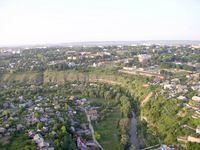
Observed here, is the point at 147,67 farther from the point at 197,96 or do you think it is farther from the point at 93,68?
the point at 197,96

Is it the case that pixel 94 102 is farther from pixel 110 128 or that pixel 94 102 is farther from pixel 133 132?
pixel 133 132

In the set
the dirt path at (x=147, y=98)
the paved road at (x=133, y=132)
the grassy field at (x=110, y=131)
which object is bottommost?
the paved road at (x=133, y=132)

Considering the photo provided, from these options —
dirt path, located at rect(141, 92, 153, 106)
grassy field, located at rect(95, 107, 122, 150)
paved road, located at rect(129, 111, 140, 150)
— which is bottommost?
paved road, located at rect(129, 111, 140, 150)

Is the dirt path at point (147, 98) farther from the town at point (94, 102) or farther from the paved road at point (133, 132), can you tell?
the paved road at point (133, 132)

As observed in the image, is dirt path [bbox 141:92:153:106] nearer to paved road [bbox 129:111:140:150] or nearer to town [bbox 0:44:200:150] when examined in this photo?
town [bbox 0:44:200:150]

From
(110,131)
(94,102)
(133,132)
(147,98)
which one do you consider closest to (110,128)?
(110,131)

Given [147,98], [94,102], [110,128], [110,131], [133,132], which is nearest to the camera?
[110,131]

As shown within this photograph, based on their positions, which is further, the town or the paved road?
the paved road

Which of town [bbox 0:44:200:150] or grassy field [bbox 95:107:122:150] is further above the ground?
town [bbox 0:44:200:150]

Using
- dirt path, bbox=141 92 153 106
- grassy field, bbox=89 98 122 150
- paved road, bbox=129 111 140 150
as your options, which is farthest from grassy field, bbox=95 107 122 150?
dirt path, bbox=141 92 153 106

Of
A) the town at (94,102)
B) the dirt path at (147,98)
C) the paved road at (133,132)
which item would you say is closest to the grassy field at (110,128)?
the town at (94,102)

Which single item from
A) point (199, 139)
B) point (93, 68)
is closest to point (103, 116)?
point (199, 139)

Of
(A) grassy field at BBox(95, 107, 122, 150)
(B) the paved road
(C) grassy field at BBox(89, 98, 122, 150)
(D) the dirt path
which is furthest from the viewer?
(D) the dirt path
